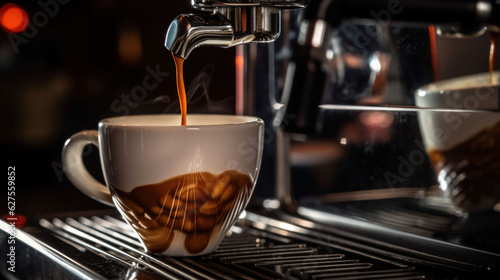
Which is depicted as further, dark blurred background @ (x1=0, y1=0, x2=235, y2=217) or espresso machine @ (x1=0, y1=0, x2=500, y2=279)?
dark blurred background @ (x1=0, y1=0, x2=235, y2=217)

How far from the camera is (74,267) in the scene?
0.39 metres

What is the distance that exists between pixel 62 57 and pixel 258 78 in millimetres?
202

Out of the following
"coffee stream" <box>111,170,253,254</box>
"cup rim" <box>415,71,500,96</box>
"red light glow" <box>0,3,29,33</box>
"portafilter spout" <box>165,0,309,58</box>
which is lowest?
"coffee stream" <box>111,170,253,254</box>

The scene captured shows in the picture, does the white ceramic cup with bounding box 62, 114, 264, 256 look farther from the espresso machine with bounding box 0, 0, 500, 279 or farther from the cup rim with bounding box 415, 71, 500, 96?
the cup rim with bounding box 415, 71, 500, 96

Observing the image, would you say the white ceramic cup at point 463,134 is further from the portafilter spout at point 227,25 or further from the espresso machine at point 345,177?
the portafilter spout at point 227,25

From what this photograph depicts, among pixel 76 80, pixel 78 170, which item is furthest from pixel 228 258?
pixel 76 80

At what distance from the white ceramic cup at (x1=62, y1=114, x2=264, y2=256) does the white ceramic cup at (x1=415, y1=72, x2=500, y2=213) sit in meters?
0.13

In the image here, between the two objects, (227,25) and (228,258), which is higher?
(227,25)

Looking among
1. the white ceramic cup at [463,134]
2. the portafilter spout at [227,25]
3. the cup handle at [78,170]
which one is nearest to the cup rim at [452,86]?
the white ceramic cup at [463,134]

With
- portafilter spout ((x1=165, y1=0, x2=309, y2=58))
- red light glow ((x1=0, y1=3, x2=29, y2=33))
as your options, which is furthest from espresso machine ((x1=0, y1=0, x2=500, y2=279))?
red light glow ((x1=0, y1=3, x2=29, y2=33))

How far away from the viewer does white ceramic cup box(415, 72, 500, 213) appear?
433 mm

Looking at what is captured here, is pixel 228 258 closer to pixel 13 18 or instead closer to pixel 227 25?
pixel 227 25

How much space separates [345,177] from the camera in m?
0.57

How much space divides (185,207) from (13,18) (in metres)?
0.31
